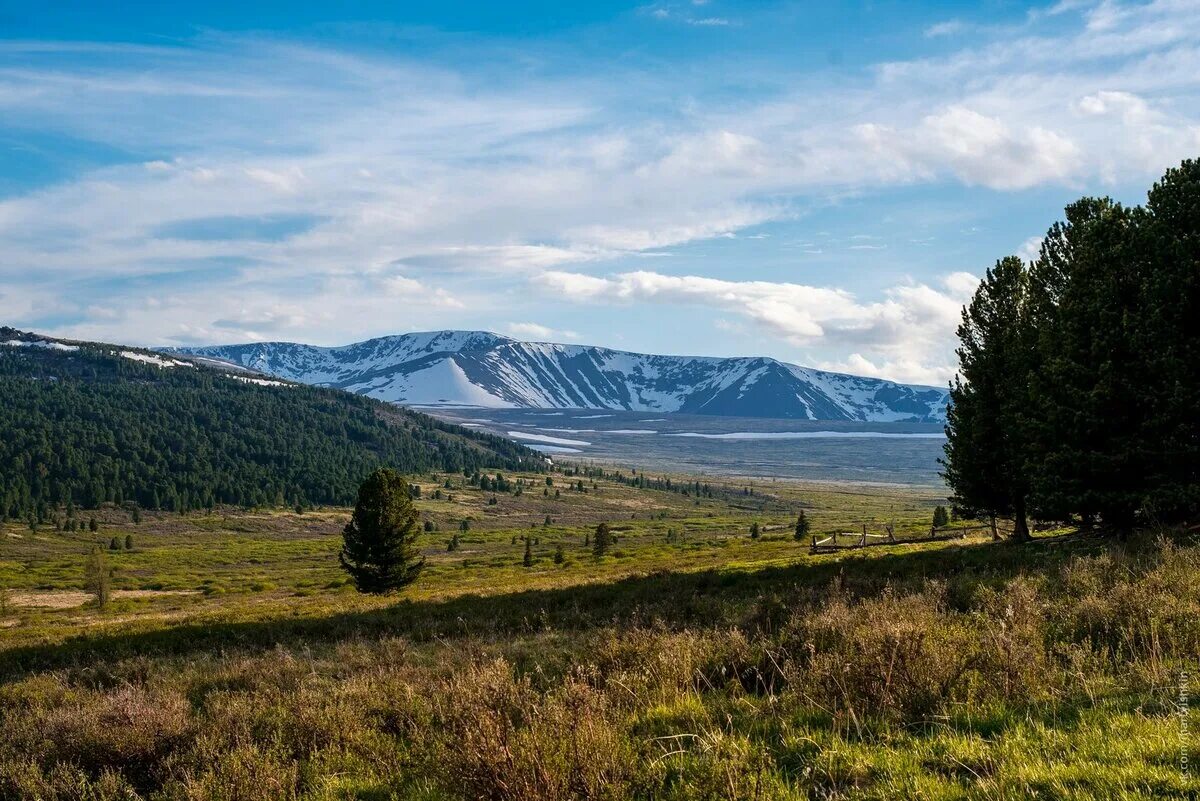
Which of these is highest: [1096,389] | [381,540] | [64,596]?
[1096,389]

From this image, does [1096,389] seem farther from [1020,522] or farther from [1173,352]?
[1020,522]

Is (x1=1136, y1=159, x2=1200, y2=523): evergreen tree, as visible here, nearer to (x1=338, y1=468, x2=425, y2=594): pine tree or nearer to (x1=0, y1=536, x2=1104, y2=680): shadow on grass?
(x1=0, y1=536, x2=1104, y2=680): shadow on grass

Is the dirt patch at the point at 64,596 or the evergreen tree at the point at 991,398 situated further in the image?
the dirt patch at the point at 64,596

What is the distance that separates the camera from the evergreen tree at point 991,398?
109 ft

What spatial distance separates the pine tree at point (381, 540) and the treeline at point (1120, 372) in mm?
45438

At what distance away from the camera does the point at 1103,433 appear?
80.0ft

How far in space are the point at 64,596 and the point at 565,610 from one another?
106755mm

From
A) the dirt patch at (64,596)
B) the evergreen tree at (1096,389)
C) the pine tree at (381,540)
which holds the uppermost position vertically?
the evergreen tree at (1096,389)

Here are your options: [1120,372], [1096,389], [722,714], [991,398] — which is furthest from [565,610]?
[991,398]

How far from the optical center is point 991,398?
3406 cm

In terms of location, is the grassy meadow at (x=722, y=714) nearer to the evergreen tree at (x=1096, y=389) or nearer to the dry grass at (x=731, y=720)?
the dry grass at (x=731, y=720)

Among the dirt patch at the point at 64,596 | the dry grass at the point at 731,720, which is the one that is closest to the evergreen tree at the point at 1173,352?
the dry grass at the point at 731,720

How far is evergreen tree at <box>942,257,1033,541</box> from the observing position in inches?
1303

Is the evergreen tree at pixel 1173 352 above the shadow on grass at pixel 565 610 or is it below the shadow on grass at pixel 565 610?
above
